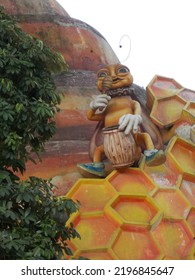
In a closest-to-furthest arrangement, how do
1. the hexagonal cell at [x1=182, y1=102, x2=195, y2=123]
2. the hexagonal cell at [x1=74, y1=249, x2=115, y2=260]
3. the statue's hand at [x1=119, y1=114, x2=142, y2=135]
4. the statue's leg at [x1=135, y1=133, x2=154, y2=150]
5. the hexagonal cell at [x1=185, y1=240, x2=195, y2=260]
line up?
1. the hexagonal cell at [x1=74, y1=249, x2=115, y2=260]
2. the hexagonal cell at [x1=185, y1=240, x2=195, y2=260]
3. the statue's hand at [x1=119, y1=114, x2=142, y2=135]
4. the statue's leg at [x1=135, y1=133, x2=154, y2=150]
5. the hexagonal cell at [x1=182, y1=102, x2=195, y2=123]

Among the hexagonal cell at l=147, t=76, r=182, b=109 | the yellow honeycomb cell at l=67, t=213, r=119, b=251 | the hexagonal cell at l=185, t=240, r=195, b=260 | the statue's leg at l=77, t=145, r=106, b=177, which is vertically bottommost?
the yellow honeycomb cell at l=67, t=213, r=119, b=251

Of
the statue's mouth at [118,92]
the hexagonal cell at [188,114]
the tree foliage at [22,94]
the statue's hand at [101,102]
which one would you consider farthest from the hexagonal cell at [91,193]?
the tree foliage at [22,94]

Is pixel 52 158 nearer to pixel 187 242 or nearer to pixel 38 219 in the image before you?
pixel 187 242

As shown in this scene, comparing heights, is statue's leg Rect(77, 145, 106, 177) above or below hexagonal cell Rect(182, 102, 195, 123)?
below

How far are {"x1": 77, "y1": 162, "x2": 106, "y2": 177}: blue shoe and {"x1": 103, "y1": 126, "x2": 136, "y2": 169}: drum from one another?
23cm

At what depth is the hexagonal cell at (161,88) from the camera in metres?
8.77

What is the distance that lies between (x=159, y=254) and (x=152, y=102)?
2496mm

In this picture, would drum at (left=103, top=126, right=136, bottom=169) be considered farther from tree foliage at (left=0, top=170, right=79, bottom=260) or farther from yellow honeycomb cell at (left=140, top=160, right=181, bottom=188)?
tree foliage at (left=0, top=170, right=79, bottom=260)

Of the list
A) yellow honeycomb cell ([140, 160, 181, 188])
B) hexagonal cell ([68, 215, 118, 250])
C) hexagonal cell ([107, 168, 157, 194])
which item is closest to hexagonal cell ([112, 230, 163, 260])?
hexagonal cell ([68, 215, 118, 250])

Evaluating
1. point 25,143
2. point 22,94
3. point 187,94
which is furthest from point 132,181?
point 22,94

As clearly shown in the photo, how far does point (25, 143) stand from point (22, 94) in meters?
0.40

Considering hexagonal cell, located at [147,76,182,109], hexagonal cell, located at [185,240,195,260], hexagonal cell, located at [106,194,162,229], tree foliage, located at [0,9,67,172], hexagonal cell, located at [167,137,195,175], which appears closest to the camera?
tree foliage, located at [0,9,67,172]

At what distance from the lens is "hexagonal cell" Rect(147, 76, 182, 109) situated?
8773 millimetres

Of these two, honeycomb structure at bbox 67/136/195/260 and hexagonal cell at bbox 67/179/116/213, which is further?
hexagonal cell at bbox 67/179/116/213
